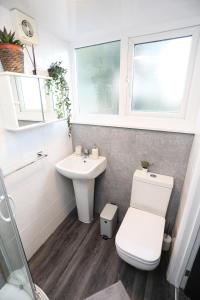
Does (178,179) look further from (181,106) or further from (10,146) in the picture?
(10,146)

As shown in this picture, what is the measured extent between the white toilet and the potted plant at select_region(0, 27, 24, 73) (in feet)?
4.63

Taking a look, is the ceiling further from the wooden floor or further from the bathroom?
the wooden floor

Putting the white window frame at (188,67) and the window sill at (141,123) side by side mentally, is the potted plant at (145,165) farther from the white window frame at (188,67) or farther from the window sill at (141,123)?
the white window frame at (188,67)

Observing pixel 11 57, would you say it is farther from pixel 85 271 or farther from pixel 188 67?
pixel 85 271

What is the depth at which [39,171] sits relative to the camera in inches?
63.1

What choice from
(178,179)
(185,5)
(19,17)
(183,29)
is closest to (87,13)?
(19,17)

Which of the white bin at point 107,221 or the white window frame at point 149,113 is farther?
the white bin at point 107,221

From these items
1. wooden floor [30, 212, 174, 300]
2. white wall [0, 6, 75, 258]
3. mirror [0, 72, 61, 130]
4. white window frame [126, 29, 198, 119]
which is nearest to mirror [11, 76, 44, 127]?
mirror [0, 72, 61, 130]

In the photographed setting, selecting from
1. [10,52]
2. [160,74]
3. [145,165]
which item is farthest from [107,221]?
[10,52]

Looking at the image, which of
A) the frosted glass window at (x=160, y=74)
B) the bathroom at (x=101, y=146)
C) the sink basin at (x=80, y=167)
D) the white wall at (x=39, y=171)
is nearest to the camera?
the bathroom at (x=101, y=146)

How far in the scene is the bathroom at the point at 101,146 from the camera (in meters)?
1.18

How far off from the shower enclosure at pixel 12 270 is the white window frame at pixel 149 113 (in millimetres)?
1319

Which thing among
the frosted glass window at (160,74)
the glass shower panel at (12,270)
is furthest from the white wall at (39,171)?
the frosted glass window at (160,74)

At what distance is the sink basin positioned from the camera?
63.4 inches
